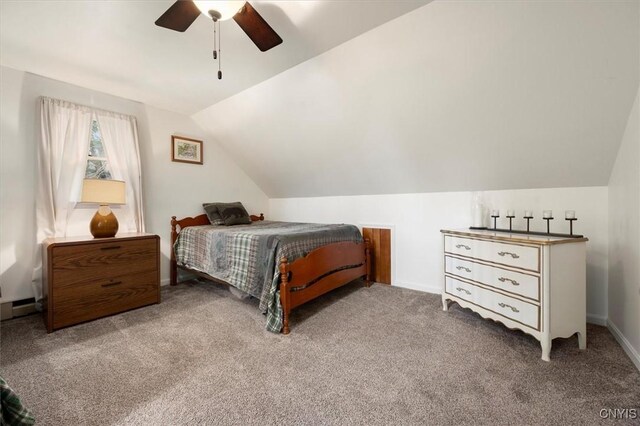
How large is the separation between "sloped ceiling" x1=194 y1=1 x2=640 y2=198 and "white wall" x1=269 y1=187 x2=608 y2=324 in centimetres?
13

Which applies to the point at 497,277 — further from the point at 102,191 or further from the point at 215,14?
the point at 102,191

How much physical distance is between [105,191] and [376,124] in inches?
103

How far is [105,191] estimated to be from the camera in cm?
244

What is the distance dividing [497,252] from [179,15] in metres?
2.58

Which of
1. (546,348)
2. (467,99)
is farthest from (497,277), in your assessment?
(467,99)

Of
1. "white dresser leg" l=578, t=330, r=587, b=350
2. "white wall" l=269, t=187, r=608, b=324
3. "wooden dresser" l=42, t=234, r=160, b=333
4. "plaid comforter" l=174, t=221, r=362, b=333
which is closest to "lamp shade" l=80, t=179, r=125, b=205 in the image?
"wooden dresser" l=42, t=234, r=160, b=333

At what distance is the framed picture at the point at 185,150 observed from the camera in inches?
138

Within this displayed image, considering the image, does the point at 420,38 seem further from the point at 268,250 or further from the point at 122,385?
the point at 122,385

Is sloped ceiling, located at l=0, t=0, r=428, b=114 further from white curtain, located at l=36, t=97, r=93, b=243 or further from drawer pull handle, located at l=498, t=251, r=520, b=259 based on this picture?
drawer pull handle, located at l=498, t=251, r=520, b=259

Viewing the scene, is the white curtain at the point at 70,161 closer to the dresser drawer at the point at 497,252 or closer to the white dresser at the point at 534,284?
the dresser drawer at the point at 497,252

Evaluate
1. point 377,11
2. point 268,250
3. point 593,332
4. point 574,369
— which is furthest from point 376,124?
point 593,332

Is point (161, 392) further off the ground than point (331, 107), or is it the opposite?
point (331, 107)

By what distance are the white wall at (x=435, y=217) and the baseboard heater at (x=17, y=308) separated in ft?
10.1

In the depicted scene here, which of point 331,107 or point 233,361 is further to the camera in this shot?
point 331,107
